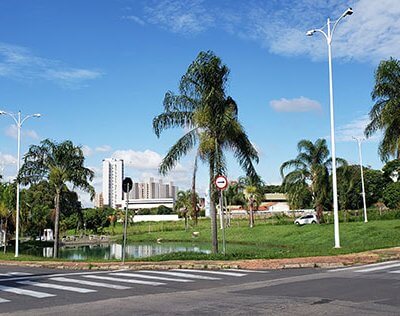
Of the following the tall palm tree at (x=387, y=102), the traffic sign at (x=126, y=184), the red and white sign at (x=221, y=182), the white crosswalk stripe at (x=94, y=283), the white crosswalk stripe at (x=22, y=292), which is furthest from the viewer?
the tall palm tree at (x=387, y=102)

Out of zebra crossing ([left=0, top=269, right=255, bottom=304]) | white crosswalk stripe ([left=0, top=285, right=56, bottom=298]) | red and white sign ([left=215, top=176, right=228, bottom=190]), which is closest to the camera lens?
white crosswalk stripe ([left=0, top=285, right=56, bottom=298])

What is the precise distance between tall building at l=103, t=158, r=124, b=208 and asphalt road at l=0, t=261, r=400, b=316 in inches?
5330

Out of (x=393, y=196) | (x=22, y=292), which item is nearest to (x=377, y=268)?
(x=22, y=292)

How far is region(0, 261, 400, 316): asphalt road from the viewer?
9.73m

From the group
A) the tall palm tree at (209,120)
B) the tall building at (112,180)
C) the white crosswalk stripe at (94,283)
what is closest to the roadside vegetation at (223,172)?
the tall palm tree at (209,120)

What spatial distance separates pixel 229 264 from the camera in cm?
1828

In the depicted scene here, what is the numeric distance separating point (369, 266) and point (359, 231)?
82.7 feet

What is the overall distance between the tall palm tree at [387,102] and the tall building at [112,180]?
12071 cm

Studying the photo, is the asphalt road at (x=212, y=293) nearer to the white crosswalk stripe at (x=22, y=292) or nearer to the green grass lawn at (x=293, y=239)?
the white crosswalk stripe at (x=22, y=292)

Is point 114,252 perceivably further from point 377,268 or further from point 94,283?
point 377,268

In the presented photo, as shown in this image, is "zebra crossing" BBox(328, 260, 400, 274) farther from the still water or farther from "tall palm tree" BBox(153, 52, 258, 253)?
the still water

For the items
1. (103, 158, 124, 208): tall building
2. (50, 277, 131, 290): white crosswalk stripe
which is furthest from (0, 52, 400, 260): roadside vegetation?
(103, 158, 124, 208): tall building

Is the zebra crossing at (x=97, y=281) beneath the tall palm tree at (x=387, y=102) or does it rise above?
beneath

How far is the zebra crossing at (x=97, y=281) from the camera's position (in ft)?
43.5
